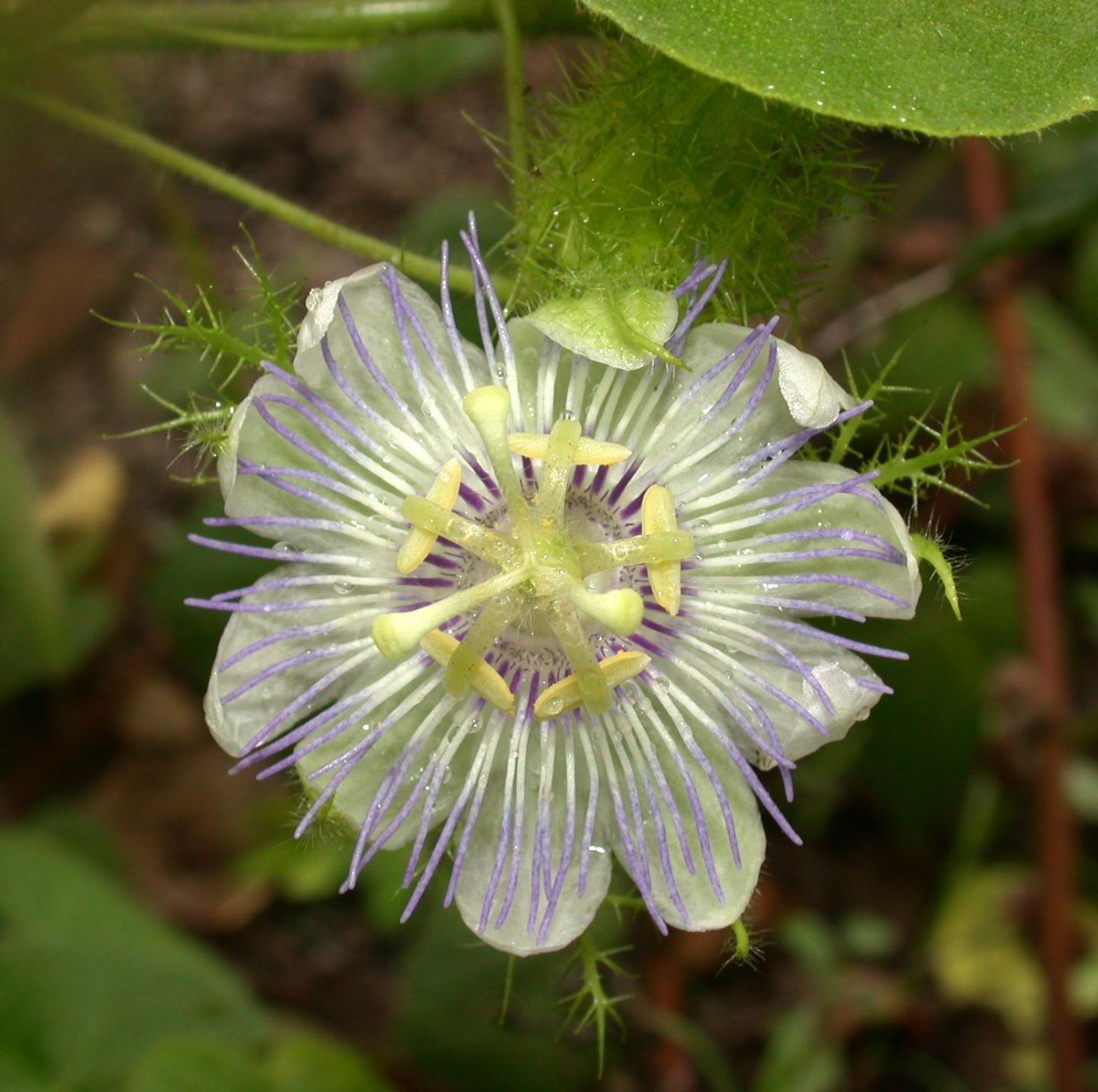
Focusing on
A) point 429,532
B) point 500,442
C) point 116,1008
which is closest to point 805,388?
point 500,442

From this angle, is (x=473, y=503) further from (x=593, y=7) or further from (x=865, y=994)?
(x=865, y=994)

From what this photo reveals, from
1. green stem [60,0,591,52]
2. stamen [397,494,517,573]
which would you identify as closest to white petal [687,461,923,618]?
stamen [397,494,517,573]

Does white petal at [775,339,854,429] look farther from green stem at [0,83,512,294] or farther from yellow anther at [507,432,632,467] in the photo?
green stem at [0,83,512,294]

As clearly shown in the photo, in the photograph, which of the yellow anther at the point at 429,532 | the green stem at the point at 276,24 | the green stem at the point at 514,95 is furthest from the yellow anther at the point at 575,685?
the green stem at the point at 276,24

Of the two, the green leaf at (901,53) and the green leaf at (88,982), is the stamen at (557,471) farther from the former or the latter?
the green leaf at (88,982)

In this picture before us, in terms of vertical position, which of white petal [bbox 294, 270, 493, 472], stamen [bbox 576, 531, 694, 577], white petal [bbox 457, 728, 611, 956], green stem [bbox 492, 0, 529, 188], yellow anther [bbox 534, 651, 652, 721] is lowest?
white petal [bbox 457, 728, 611, 956]

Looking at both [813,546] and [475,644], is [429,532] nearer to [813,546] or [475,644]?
[475,644]
